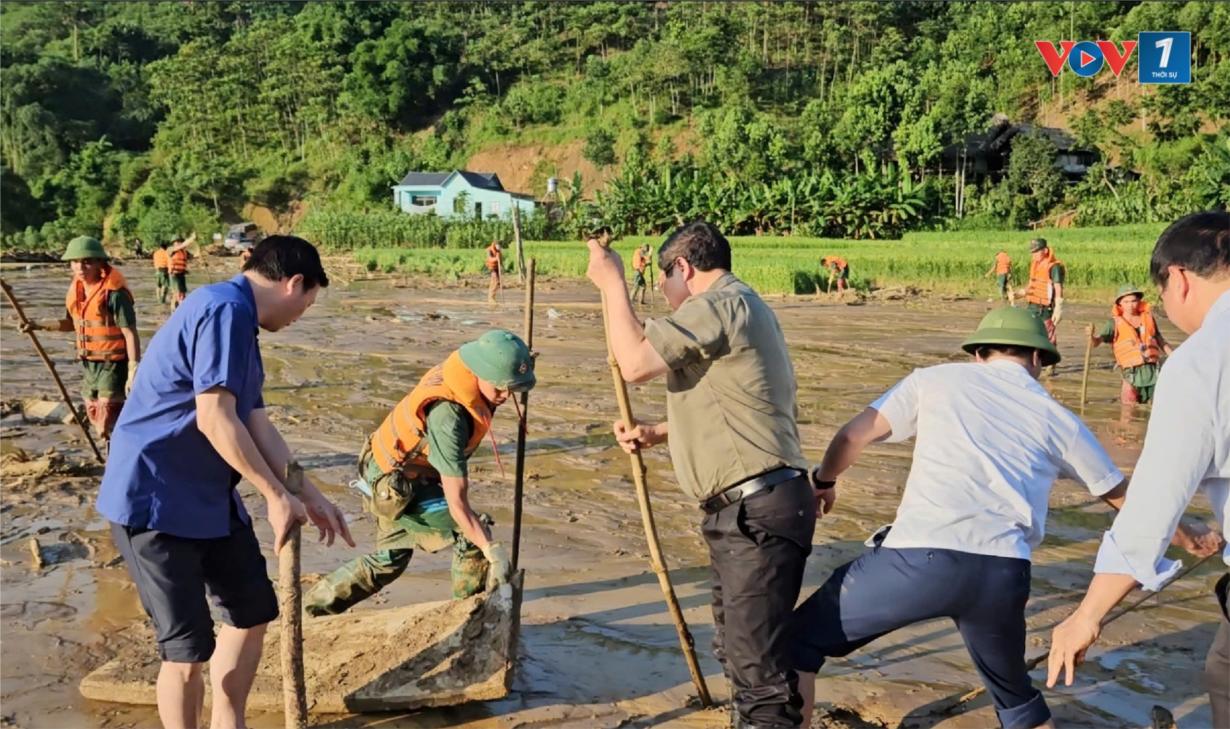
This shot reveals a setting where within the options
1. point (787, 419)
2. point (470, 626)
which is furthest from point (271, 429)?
point (787, 419)

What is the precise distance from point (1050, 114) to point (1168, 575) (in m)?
57.0

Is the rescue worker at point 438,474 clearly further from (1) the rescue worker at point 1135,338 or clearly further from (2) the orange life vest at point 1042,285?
(2) the orange life vest at point 1042,285

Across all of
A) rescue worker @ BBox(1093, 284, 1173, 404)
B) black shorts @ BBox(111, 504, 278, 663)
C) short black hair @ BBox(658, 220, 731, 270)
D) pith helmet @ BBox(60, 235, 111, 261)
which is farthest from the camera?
rescue worker @ BBox(1093, 284, 1173, 404)

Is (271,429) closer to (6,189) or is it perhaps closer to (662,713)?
(662,713)

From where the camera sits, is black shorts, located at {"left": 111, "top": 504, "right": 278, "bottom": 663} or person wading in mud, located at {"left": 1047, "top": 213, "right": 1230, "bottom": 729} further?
black shorts, located at {"left": 111, "top": 504, "right": 278, "bottom": 663}

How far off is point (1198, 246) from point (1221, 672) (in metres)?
1.01

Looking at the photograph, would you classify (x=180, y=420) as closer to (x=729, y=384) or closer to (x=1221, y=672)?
(x=729, y=384)

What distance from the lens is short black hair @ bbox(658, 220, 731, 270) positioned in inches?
128

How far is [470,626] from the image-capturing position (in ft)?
12.9

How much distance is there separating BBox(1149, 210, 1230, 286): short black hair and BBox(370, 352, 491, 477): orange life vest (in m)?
2.52

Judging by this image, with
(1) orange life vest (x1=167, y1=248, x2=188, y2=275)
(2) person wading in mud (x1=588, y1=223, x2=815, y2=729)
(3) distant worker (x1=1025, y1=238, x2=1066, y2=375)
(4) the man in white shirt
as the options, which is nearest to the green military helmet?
(2) person wading in mud (x1=588, y1=223, x2=815, y2=729)

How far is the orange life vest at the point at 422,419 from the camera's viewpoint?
13.0 ft

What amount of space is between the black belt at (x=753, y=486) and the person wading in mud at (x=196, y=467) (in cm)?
130

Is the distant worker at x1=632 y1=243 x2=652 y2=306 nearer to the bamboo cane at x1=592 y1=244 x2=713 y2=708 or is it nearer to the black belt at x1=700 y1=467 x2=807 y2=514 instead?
the bamboo cane at x1=592 y1=244 x2=713 y2=708
